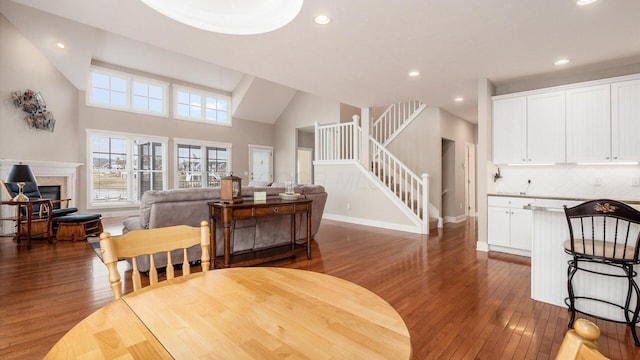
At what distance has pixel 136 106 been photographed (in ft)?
24.2

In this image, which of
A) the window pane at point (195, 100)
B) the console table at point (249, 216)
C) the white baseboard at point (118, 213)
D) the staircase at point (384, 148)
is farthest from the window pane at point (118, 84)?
the console table at point (249, 216)

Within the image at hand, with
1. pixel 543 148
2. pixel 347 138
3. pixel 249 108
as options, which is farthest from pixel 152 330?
pixel 249 108

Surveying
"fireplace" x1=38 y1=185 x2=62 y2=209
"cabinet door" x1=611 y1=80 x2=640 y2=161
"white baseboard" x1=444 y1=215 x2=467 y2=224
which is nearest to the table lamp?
"fireplace" x1=38 y1=185 x2=62 y2=209

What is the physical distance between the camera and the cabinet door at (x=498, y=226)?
13.7 ft

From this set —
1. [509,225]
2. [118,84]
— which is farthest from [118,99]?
[509,225]

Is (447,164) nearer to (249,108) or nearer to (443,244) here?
(443,244)

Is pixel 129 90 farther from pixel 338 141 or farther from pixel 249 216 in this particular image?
pixel 249 216

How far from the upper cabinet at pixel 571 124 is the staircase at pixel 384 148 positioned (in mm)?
2045

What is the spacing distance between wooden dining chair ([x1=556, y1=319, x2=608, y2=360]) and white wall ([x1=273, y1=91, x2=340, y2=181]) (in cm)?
775

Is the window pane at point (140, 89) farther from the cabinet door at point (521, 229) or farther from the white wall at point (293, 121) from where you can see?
the cabinet door at point (521, 229)

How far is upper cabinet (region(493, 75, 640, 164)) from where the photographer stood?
3.61 metres

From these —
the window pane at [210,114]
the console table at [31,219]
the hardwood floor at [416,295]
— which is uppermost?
the window pane at [210,114]

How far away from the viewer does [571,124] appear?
3.94m

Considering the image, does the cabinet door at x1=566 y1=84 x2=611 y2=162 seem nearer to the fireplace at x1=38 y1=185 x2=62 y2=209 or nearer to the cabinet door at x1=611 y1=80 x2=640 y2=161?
the cabinet door at x1=611 y1=80 x2=640 y2=161
